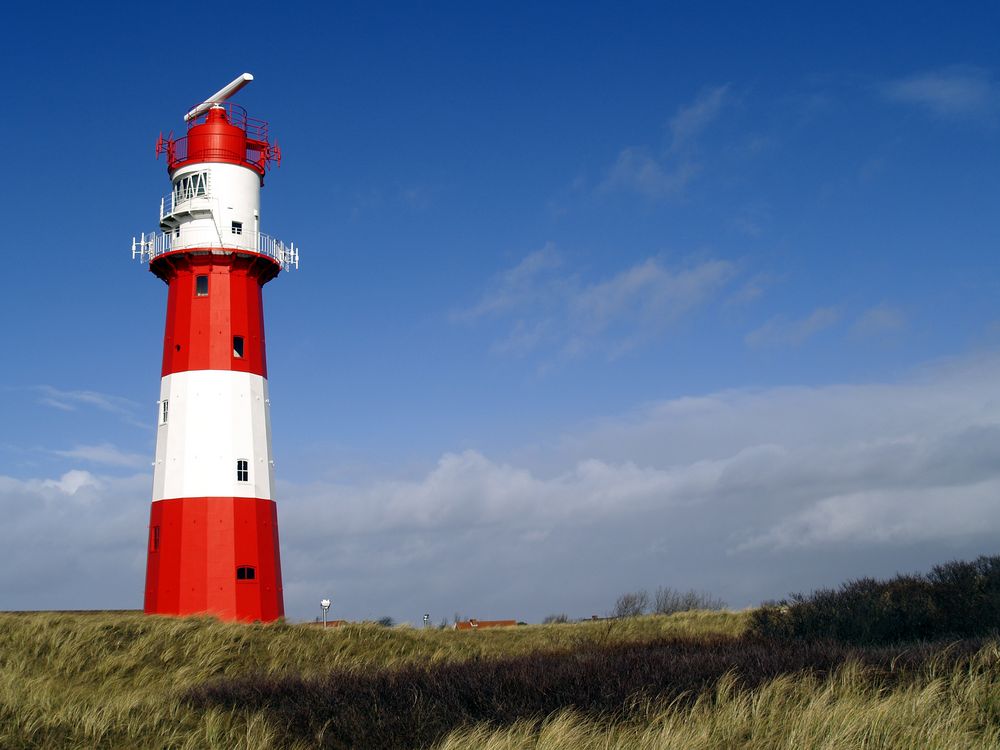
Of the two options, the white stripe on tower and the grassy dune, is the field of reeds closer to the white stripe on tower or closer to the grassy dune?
the grassy dune

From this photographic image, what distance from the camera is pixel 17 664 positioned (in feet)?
55.2

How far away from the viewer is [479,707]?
12.1 m

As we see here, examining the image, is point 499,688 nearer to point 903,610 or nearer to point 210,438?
point 903,610

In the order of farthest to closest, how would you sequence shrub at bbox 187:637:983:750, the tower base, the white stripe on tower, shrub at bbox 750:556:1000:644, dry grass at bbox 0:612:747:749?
the white stripe on tower < the tower base < shrub at bbox 750:556:1000:644 < dry grass at bbox 0:612:747:749 < shrub at bbox 187:637:983:750

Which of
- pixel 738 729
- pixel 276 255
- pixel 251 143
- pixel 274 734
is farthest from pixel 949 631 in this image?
pixel 251 143

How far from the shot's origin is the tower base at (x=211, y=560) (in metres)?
26.4

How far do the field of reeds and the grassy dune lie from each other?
0.03 metres

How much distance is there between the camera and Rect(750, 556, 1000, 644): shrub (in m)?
21.2

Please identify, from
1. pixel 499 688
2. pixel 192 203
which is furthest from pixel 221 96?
pixel 499 688

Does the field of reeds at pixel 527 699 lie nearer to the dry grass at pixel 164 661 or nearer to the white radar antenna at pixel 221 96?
the dry grass at pixel 164 661

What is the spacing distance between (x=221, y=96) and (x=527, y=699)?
80.3 feet

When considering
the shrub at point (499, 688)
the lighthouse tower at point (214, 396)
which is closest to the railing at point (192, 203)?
the lighthouse tower at point (214, 396)

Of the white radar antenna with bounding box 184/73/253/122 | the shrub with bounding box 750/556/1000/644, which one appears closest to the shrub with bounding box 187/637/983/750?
the shrub with bounding box 750/556/1000/644

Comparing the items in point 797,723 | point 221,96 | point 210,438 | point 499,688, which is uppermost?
point 221,96
